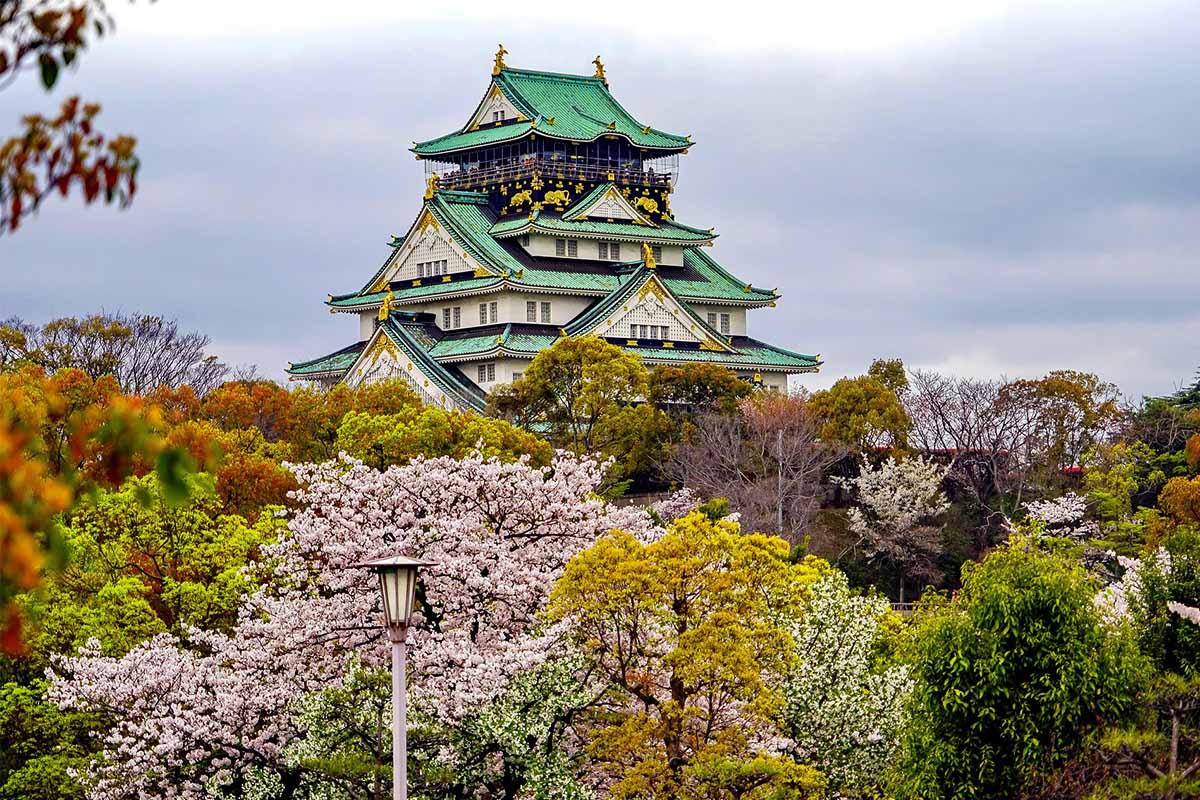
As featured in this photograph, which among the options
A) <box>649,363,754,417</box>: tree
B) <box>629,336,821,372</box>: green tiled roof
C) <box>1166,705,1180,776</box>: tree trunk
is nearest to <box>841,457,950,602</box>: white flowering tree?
<box>649,363,754,417</box>: tree

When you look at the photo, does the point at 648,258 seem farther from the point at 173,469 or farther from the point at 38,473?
the point at 173,469

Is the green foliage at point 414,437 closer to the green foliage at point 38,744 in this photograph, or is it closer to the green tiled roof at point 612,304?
the green foliage at point 38,744

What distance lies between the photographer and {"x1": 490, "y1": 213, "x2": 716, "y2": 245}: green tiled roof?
271 feet

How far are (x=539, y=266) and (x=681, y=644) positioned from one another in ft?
181

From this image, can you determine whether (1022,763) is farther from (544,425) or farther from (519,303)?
(519,303)

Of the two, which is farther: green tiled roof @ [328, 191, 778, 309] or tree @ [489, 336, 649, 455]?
green tiled roof @ [328, 191, 778, 309]

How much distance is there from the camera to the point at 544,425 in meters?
68.1

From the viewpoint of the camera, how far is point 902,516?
210 feet

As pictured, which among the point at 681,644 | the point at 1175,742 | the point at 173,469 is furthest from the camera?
the point at 681,644

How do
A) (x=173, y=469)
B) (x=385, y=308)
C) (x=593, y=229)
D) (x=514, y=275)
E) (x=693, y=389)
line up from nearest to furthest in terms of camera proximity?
1. (x=173, y=469)
2. (x=693, y=389)
3. (x=514, y=275)
4. (x=385, y=308)
5. (x=593, y=229)

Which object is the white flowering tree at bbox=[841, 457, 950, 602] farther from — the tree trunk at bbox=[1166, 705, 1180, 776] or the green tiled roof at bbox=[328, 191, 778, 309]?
the tree trunk at bbox=[1166, 705, 1180, 776]

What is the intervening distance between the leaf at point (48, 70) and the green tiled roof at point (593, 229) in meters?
74.7

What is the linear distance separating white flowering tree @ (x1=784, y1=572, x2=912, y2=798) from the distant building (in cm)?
4428

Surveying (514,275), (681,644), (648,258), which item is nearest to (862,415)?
(648,258)
